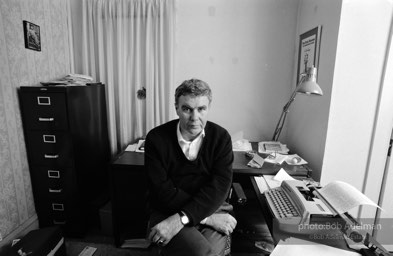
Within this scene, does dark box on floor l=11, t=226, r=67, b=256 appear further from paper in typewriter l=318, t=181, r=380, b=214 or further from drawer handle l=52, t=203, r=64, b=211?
paper in typewriter l=318, t=181, r=380, b=214

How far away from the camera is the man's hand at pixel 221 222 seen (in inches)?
51.9

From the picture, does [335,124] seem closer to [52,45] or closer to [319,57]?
[319,57]

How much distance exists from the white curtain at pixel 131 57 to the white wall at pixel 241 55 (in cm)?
18

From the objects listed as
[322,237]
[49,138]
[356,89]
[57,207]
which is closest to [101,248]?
[57,207]

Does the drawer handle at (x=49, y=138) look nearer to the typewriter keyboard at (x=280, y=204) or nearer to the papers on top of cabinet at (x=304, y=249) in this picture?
the typewriter keyboard at (x=280, y=204)

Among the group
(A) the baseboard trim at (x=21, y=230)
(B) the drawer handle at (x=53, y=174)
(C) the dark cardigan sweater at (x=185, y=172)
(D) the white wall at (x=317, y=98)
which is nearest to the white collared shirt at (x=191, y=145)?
(C) the dark cardigan sweater at (x=185, y=172)

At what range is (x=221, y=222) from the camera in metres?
1.33

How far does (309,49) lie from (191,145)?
126 centimetres

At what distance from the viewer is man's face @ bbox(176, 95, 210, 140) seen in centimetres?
130

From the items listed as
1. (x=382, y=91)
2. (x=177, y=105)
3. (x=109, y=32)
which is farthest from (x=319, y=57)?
(x=109, y=32)

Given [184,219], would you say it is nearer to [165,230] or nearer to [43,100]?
[165,230]

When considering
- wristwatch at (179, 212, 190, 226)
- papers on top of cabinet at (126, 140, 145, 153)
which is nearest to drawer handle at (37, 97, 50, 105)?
papers on top of cabinet at (126, 140, 145, 153)

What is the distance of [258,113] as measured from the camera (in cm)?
237

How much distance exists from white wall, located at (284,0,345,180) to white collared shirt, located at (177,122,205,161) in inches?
35.1
